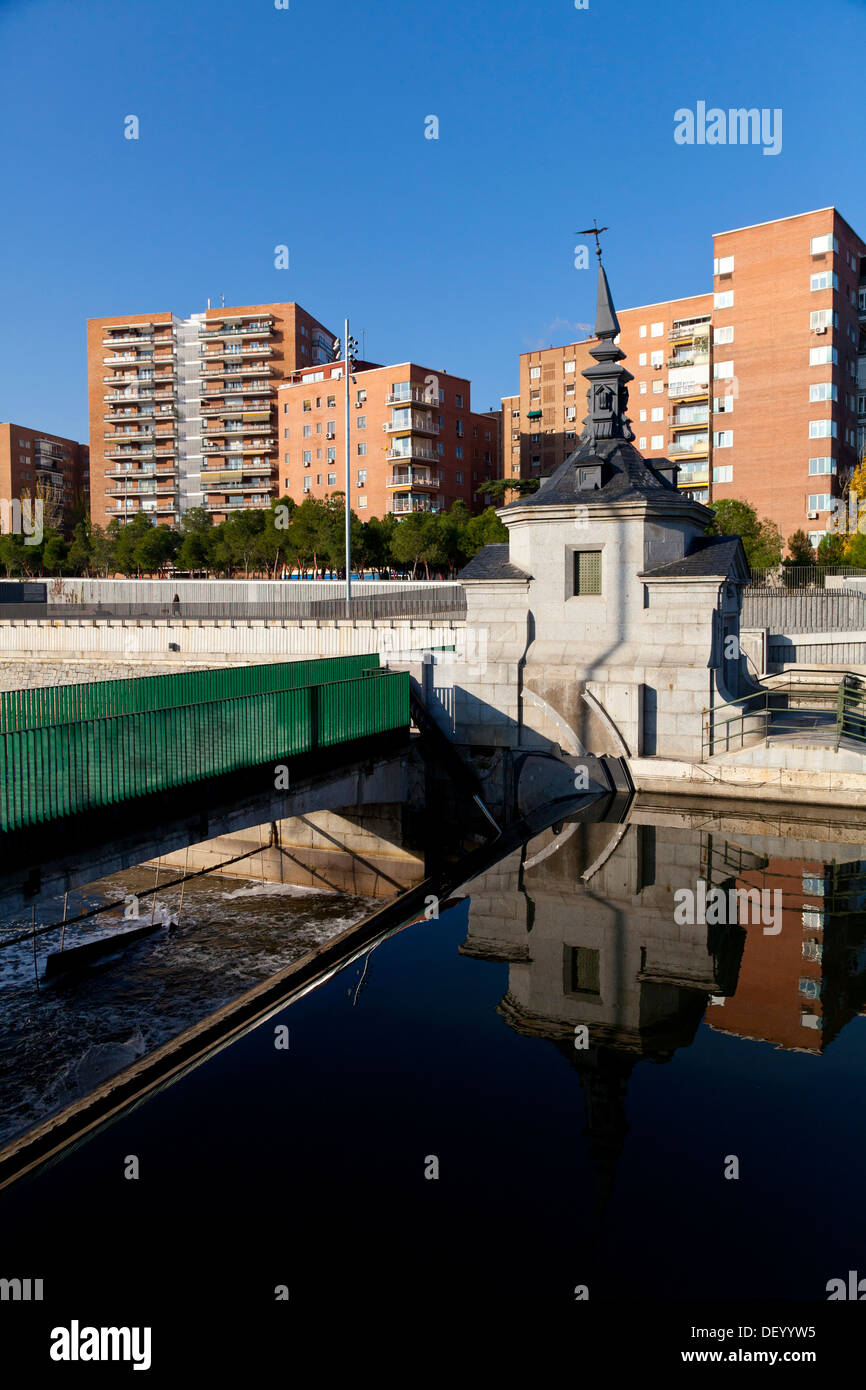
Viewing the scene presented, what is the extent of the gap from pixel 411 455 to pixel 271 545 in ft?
57.2

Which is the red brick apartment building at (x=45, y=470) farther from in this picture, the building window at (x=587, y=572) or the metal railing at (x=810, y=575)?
the building window at (x=587, y=572)

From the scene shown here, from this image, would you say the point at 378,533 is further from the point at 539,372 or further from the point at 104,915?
the point at 104,915

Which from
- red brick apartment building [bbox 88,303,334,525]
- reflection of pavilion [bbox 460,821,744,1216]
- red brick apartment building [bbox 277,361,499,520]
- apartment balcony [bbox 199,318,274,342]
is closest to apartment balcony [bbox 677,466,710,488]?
red brick apartment building [bbox 277,361,499,520]

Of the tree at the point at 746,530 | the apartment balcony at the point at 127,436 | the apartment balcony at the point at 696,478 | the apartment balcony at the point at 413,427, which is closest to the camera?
the tree at the point at 746,530

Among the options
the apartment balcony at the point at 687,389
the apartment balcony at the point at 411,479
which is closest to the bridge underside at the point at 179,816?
the apartment balcony at the point at 687,389

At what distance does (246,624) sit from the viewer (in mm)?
35625

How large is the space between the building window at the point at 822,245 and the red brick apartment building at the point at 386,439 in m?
33.0

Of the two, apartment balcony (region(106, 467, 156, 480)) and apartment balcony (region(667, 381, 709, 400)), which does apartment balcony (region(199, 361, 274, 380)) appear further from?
apartment balcony (region(667, 381, 709, 400))

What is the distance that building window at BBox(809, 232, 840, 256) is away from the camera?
63125 millimetres

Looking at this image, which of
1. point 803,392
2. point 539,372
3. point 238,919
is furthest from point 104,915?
point 539,372

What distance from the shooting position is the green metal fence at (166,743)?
495 inches

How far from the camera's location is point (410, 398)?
81938 mm

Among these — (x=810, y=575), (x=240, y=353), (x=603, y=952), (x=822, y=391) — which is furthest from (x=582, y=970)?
(x=240, y=353)
